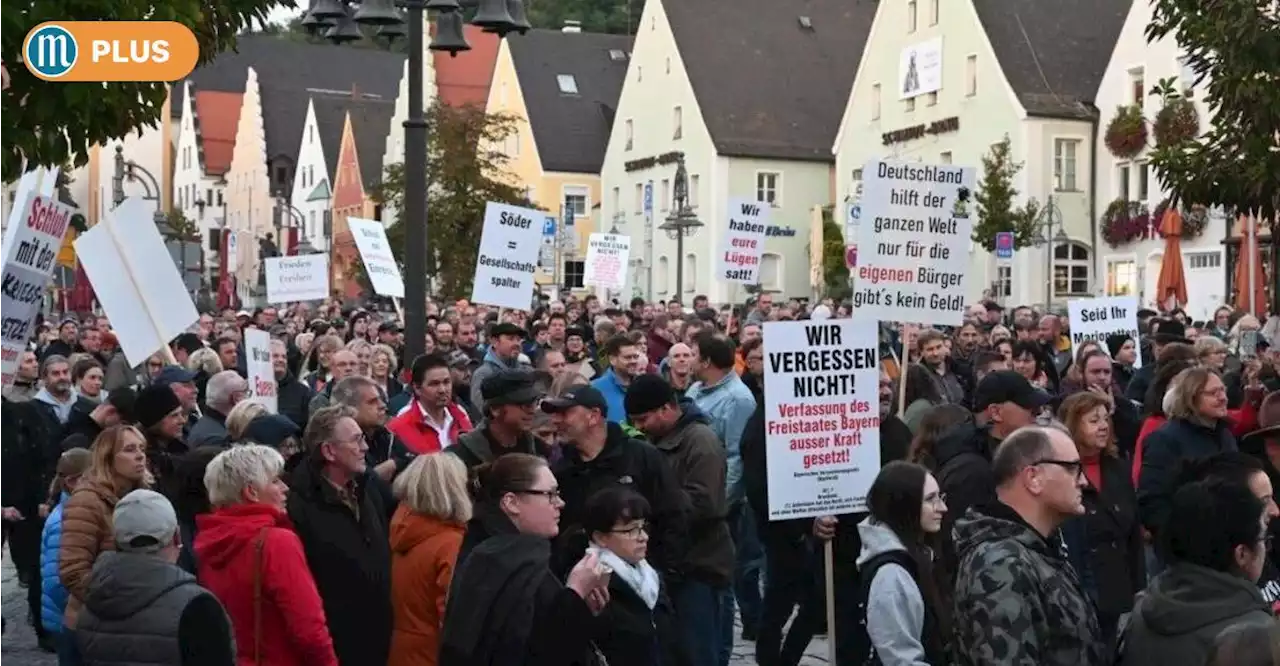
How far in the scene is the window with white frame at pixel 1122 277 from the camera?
49094mm

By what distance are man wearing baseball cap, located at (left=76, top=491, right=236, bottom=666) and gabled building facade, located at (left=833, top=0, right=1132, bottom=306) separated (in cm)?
4198

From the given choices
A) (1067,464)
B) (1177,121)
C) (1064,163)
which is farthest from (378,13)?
(1064,163)

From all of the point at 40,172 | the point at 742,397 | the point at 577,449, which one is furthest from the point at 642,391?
the point at 40,172

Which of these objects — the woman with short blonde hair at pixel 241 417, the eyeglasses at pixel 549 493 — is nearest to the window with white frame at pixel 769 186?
the woman with short blonde hair at pixel 241 417

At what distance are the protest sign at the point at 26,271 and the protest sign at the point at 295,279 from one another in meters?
10.8

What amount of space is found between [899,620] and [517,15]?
7.99 meters

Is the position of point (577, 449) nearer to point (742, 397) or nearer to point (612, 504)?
point (612, 504)

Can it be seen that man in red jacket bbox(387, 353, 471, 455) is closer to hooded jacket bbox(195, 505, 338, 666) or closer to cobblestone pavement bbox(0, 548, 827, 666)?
cobblestone pavement bbox(0, 548, 827, 666)

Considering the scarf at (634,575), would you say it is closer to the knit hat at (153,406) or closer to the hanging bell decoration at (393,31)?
the knit hat at (153,406)

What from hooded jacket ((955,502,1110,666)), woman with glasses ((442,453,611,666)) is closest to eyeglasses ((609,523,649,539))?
woman with glasses ((442,453,611,666))

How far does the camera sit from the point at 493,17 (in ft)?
43.1

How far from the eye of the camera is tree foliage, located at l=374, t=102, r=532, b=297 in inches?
1962

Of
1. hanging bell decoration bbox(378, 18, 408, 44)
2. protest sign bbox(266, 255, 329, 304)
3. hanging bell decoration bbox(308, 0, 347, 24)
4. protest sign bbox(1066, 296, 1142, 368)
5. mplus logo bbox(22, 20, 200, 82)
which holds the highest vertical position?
hanging bell decoration bbox(308, 0, 347, 24)

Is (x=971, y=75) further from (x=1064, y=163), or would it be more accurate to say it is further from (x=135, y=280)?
(x=135, y=280)
